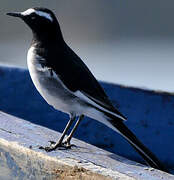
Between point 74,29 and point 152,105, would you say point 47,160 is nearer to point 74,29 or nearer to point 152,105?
point 152,105

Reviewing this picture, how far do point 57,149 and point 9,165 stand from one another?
0.28m

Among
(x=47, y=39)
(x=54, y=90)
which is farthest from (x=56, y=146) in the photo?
(x=47, y=39)

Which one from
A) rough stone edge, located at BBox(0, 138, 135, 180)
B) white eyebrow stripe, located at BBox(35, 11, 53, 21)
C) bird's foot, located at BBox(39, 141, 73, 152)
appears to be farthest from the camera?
white eyebrow stripe, located at BBox(35, 11, 53, 21)

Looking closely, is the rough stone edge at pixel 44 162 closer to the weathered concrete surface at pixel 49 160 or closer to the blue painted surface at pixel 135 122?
the weathered concrete surface at pixel 49 160

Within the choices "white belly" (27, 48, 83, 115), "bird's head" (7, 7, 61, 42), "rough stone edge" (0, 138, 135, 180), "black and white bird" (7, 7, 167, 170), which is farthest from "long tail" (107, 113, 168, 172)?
"bird's head" (7, 7, 61, 42)

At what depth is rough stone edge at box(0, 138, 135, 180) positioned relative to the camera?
423 cm

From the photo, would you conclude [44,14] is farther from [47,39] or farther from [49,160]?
[49,160]

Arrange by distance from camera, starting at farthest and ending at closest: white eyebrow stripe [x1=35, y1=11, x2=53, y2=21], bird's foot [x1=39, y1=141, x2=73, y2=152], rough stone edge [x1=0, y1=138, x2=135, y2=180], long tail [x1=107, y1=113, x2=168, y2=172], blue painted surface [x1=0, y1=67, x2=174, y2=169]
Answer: blue painted surface [x1=0, y1=67, x2=174, y2=169] < white eyebrow stripe [x1=35, y1=11, x2=53, y2=21] < long tail [x1=107, y1=113, x2=168, y2=172] < bird's foot [x1=39, y1=141, x2=73, y2=152] < rough stone edge [x1=0, y1=138, x2=135, y2=180]

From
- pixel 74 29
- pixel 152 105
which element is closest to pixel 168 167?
pixel 152 105

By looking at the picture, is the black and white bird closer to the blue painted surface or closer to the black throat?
the black throat

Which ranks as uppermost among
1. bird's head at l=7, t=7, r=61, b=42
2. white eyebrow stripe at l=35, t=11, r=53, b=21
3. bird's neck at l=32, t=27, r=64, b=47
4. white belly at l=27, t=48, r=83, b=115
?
white eyebrow stripe at l=35, t=11, r=53, b=21

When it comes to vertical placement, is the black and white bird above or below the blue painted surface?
above

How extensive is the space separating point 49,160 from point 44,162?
0.04 meters

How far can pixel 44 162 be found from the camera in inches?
176
